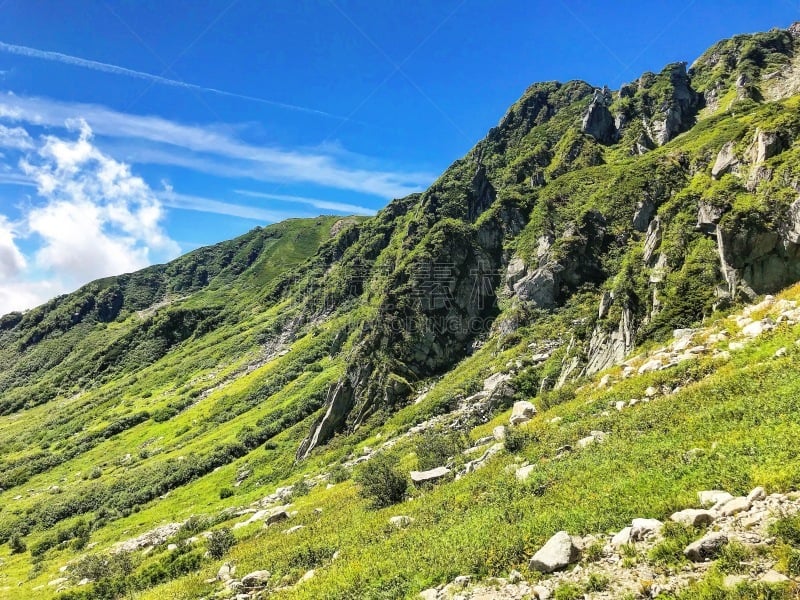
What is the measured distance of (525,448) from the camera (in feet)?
77.2

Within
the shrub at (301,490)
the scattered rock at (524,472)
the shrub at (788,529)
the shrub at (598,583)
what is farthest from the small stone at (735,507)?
the shrub at (301,490)

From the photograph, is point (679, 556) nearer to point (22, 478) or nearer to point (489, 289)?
point (489, 289)

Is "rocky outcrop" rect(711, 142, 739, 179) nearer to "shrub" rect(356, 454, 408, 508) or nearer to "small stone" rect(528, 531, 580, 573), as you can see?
"shrub" rect(356, 454, 408, 508)

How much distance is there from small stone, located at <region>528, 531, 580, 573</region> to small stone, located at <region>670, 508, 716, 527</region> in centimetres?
266

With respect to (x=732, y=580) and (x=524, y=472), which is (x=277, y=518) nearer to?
(x=524, y=472)

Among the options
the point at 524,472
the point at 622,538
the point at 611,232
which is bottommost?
the point at 524,472

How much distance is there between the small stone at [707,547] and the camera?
9672mm

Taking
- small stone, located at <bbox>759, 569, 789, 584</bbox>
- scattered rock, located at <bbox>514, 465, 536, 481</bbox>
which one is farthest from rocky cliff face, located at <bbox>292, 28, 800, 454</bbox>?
small stone, located at <bbox>759, 569, 789, 584</bbox>

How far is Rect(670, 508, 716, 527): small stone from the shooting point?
10781mm

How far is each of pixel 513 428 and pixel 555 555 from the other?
17635 millimetres

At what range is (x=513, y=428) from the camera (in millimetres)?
28891

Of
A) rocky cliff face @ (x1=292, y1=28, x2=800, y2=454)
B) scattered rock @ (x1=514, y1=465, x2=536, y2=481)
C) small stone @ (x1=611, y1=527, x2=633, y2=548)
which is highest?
rocky cliff face @ (x1=292, y1=28, x2=800, y2=454)

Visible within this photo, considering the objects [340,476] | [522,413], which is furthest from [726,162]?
[340,476]

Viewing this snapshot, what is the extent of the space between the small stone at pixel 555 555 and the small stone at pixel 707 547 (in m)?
2.74
